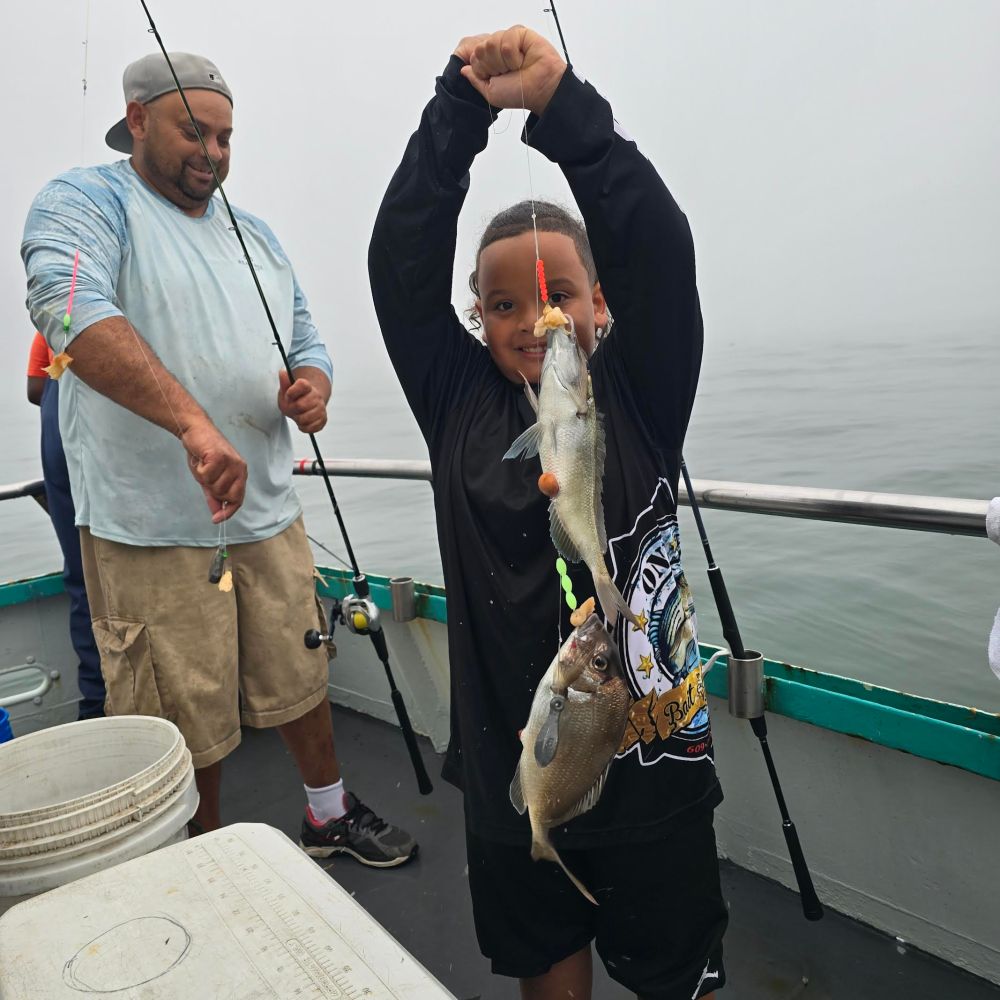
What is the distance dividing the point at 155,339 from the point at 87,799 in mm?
1372

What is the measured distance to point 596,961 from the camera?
7.38ft

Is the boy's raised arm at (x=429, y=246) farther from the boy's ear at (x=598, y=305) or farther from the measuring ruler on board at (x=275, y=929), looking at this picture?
the measuring ruler on board at (x=275, y=929)

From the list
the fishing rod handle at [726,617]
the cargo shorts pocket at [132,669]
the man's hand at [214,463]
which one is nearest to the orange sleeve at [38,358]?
the cargo shorts pocket at [132,669]

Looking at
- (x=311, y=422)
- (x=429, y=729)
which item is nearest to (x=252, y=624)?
(x=311, y=422)

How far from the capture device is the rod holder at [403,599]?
333cm

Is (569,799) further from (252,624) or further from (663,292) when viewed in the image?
(252,624)

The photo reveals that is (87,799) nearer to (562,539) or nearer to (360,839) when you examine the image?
(562,539)

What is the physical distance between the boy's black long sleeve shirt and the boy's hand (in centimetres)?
3

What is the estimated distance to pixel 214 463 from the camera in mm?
2133

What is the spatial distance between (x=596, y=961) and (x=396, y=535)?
916 cm

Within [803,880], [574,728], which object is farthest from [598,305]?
[803,880]

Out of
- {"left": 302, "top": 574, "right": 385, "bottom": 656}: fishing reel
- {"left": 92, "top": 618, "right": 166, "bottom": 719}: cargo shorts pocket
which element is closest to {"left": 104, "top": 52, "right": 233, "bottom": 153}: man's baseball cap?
{"left": 92, "top": 618, "right": 166, "bottom": 719}: cargo shorts pocket

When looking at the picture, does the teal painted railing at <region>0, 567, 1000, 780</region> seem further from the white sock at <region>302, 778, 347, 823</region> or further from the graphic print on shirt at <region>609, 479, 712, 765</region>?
the white sock at <region>302, 778, 347, 823</region>

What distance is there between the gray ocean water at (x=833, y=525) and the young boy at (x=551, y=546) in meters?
5.02
